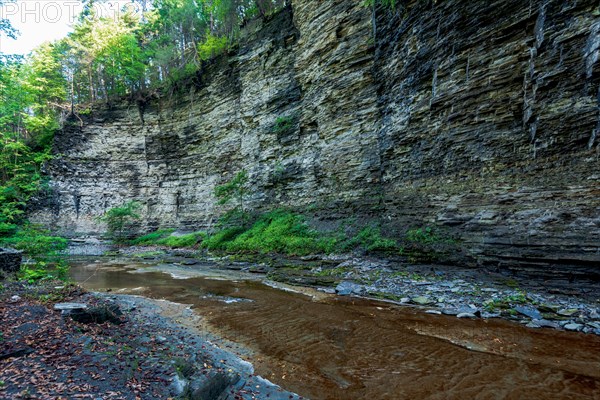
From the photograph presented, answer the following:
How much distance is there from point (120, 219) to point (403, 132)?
82.9ft

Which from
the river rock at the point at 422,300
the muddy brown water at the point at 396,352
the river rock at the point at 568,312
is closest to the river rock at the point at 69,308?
the muddy brown water at the point at 396,352

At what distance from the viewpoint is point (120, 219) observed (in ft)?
83.9

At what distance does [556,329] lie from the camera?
215 inches

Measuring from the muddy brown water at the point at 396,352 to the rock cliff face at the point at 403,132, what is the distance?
125 inches

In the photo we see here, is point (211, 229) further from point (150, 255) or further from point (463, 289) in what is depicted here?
point (463, 289)

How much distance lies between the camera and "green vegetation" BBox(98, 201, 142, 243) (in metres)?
25.0

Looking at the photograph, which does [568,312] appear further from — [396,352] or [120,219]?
[120,219]

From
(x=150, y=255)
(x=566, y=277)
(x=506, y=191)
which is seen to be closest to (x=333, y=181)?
(x=506, y=191)

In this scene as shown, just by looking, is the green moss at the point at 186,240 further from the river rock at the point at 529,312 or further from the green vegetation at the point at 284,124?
the river rock at the point at 529,312

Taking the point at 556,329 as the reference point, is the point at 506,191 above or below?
above

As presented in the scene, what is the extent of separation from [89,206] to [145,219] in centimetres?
532

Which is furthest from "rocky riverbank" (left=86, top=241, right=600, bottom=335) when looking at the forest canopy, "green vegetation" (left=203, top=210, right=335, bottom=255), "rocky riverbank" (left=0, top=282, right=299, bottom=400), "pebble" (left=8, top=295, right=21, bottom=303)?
the forest canopy

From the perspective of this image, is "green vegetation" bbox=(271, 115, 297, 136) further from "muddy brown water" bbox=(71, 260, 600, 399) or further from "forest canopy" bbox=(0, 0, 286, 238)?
"muddy brown water" bbox=(71, 260, 600, 399)

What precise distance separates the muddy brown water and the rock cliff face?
3185mm
